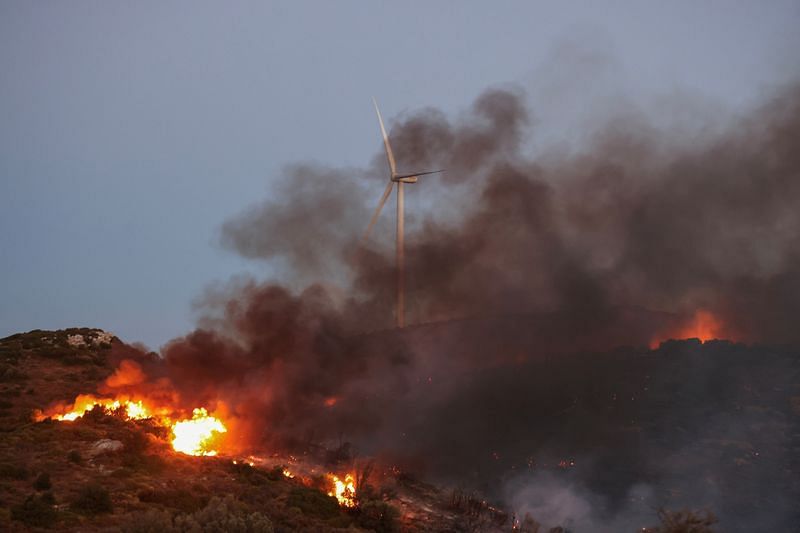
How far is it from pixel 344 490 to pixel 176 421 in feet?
64.0

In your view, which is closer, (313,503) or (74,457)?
(313,503)

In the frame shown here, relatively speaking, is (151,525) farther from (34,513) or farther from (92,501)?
(92,501)

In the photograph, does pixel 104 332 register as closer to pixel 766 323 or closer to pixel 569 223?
pixel 569 223

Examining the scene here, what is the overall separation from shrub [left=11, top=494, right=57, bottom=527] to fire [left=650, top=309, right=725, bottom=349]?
2382 inches

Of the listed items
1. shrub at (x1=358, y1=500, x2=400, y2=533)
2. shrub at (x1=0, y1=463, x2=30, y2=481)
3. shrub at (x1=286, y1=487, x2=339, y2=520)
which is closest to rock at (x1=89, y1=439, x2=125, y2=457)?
shrub at (x1=0, y1=463, x2=30, y2=481)

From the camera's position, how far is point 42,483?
39.3 meters

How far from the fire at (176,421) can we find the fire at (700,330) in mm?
47483

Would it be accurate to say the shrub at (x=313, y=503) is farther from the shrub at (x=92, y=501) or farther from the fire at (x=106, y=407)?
the fire at (x=106, y=407)

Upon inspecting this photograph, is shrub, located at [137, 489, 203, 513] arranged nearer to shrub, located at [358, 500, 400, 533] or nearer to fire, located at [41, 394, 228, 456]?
shrub, located at [358, 500, 400, 533]

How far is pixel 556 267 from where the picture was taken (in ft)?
279

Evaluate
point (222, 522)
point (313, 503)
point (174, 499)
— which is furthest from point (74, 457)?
point (222, 522)

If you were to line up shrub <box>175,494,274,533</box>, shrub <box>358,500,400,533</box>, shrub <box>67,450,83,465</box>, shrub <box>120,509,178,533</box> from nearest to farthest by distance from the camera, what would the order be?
shrub <box>120,509,178,533</box> < shrub <box>175,494,274,533</box> < shrub <box>358,500,400,533</box> < shrub <box>67,450,83,465</box>

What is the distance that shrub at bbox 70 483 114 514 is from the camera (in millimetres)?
36812

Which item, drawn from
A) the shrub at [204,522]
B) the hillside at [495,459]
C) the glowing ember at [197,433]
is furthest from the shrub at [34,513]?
the glowing ember at [197,433]
